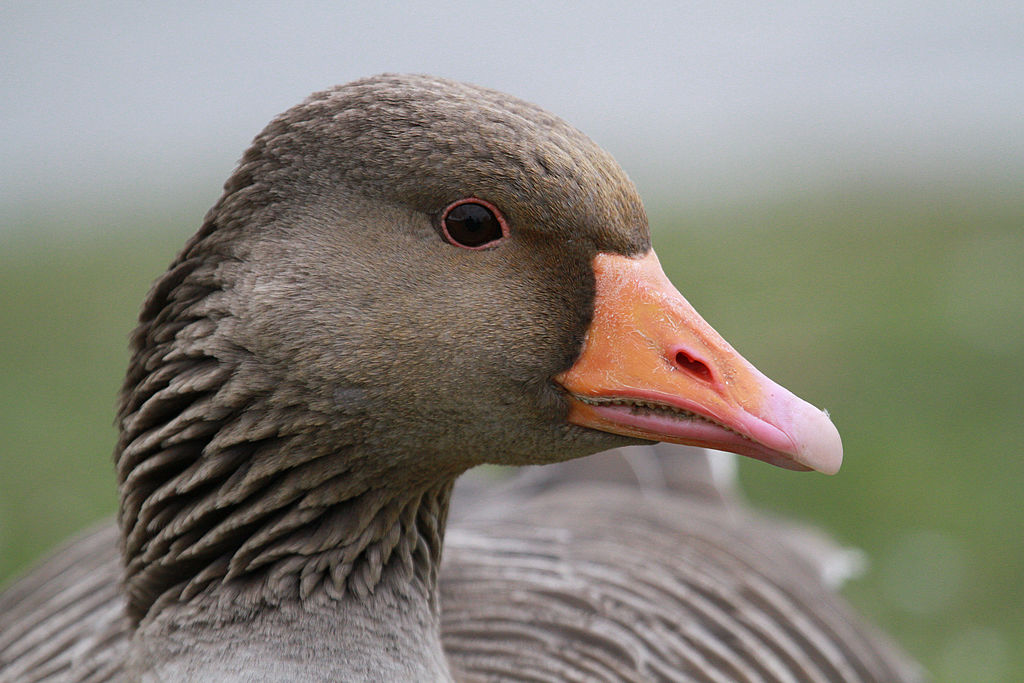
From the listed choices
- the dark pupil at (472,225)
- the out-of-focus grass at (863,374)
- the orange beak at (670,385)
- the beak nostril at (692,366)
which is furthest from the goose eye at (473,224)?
the out-of-focus grass at (863,374)

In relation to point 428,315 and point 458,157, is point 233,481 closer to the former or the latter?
point 428,315

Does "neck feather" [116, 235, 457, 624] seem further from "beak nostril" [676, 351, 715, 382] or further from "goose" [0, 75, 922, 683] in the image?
"beak nostril" [676, 351, 715, 382]

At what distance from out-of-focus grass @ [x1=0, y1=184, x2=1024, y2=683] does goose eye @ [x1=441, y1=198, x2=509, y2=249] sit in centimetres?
355

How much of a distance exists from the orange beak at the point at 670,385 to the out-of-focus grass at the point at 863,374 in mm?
3193

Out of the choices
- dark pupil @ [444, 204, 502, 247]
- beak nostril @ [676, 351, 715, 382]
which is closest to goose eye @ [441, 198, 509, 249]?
dark pupil @ [444, 204, 502, 247]

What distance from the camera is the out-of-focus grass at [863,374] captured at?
5355 mm

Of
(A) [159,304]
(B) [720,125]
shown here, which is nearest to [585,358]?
(A) [159,304]

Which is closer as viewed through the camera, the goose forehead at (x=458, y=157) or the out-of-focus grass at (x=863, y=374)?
the goose forehead at (x=458, y=157)

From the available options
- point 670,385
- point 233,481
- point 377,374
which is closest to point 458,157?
point 377,374

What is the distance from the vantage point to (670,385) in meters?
2.14

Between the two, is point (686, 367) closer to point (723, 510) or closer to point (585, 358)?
point (585, 358)

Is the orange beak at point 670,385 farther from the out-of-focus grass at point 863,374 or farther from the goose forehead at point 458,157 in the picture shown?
the out-of-focus grass at point 863,374

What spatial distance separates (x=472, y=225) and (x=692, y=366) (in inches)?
20.1

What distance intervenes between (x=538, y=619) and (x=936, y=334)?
5.18 meters
